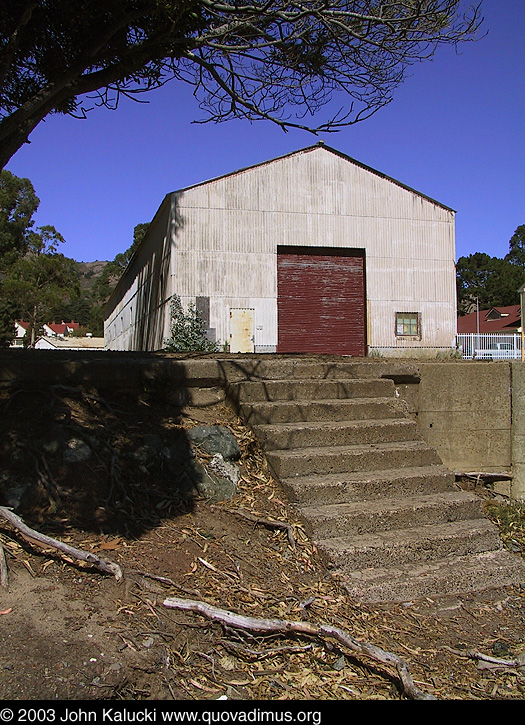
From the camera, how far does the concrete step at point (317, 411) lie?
500cm

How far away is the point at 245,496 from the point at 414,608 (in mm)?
1424

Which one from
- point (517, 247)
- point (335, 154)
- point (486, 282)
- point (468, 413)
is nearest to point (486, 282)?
point (486, 282)

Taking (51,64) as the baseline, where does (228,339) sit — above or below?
below

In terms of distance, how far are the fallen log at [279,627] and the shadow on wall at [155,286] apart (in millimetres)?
15567

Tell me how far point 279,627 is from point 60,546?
1.28 metres

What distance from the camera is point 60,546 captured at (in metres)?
3.15

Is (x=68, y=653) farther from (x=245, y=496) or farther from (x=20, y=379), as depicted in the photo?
(x=20, y=379)

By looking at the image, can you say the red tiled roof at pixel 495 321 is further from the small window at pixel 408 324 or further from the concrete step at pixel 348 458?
the concrete step at pixel 348 458

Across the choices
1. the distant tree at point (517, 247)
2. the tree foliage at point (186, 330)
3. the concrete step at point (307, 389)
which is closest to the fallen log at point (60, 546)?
the concrete step at point (307, 389)

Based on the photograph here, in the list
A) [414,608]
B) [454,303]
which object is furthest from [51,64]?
[454,303]

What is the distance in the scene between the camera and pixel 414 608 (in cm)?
347

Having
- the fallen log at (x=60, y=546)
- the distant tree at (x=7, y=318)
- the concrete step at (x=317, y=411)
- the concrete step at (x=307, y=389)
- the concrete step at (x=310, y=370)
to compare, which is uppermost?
the distant tree at (x=7, y=318)

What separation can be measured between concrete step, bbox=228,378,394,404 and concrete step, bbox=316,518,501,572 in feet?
5.48

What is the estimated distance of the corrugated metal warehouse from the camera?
17.9m
